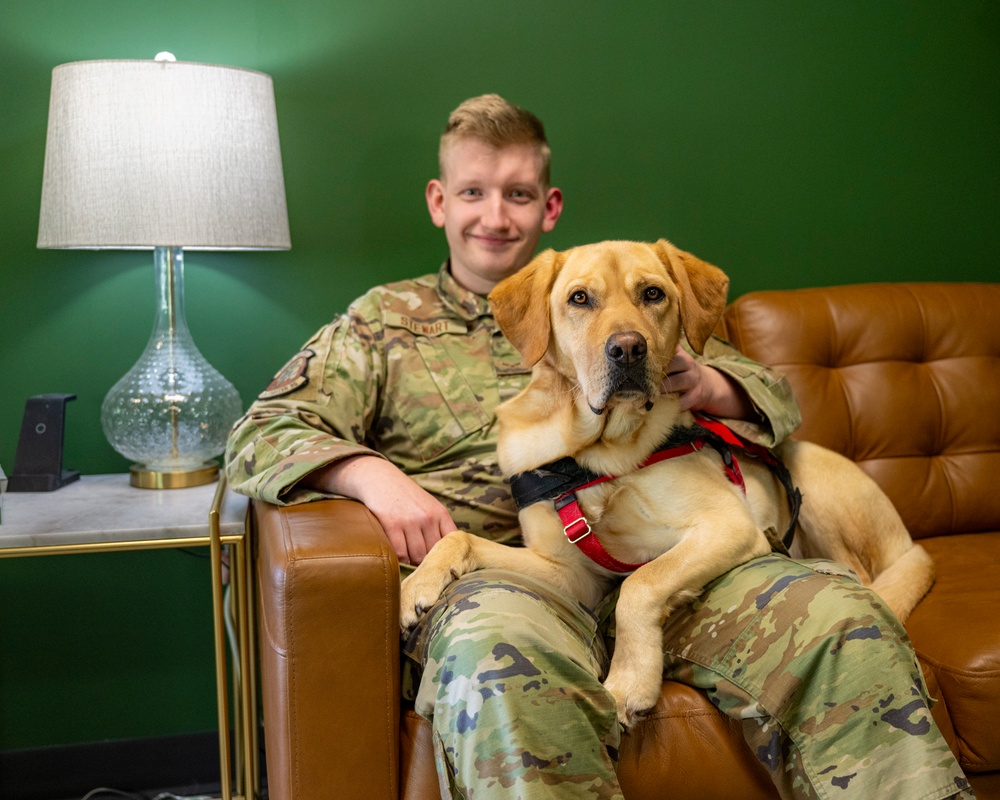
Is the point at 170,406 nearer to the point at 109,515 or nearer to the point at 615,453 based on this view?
the point at 109,515

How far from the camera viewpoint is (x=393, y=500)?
182 cm

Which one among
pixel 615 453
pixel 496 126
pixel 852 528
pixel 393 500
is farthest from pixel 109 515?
A: pixel 852 528

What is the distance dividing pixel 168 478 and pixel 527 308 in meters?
1.08

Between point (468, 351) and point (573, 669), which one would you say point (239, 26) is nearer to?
point (468, 351)

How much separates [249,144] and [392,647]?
1.27m

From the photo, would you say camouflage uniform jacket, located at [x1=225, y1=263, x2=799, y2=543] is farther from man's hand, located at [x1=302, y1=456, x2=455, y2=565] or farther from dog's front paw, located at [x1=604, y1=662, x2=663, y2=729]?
dog's front paw, located at [x1=604, y1=662, x2=663, y2=729]

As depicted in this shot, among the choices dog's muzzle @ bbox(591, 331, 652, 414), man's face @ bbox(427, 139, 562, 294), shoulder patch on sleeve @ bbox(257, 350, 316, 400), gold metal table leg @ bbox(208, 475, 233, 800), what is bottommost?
gold metal table leg @ bbox(208, 475, 233, 800)

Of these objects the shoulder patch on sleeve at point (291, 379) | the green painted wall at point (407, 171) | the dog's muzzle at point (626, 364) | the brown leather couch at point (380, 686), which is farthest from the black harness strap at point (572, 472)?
the green painted wall at point (407, 171)

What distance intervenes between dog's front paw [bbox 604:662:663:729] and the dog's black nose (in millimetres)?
529

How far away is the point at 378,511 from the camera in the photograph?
1808 mm

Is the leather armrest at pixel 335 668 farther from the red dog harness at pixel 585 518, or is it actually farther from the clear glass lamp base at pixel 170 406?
the clear glass lamp base at pixel 170 406

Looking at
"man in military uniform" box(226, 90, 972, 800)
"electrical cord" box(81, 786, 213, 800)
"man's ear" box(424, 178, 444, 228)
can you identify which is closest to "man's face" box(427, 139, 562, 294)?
"man in military uniform" box(226, 90, 972, 800)

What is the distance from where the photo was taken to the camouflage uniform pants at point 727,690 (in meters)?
1.36

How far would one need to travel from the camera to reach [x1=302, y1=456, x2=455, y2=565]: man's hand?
1.81 metres
